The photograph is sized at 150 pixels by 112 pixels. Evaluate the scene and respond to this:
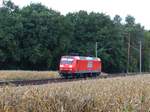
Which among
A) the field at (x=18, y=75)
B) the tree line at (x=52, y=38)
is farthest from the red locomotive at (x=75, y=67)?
the tree line at (x=52, y=38)

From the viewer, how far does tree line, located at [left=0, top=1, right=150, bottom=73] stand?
3410 inches

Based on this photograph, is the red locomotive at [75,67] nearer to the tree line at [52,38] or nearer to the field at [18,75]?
the field at [18,75]

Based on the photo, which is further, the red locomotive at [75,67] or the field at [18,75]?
the red locomotive at [75,67]

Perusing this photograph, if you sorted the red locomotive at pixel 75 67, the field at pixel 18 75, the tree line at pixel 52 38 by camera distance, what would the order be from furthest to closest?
the tree line at pixel 52 38, the red locomotive at pixel 75 67, the field at pixel 18 75

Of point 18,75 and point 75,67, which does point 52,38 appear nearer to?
point 75,67

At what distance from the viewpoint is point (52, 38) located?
92562 millimetres

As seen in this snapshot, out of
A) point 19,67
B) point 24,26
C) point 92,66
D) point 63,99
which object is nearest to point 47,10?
point 24,26

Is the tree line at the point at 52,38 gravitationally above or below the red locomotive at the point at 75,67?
above

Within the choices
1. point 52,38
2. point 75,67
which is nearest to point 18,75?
point 75,67

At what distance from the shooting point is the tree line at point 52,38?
86.6m

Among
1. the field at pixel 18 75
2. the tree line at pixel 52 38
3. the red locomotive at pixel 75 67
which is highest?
the tree line at pixel 52 38

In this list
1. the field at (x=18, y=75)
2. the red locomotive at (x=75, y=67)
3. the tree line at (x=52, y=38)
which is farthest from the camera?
the tree line at (x=52, y=38)

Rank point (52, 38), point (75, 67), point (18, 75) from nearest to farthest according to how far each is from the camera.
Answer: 1. point (18, 75)
2. point (75, 67)
3. point (52, 38)

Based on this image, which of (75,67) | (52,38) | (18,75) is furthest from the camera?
(52,38)
